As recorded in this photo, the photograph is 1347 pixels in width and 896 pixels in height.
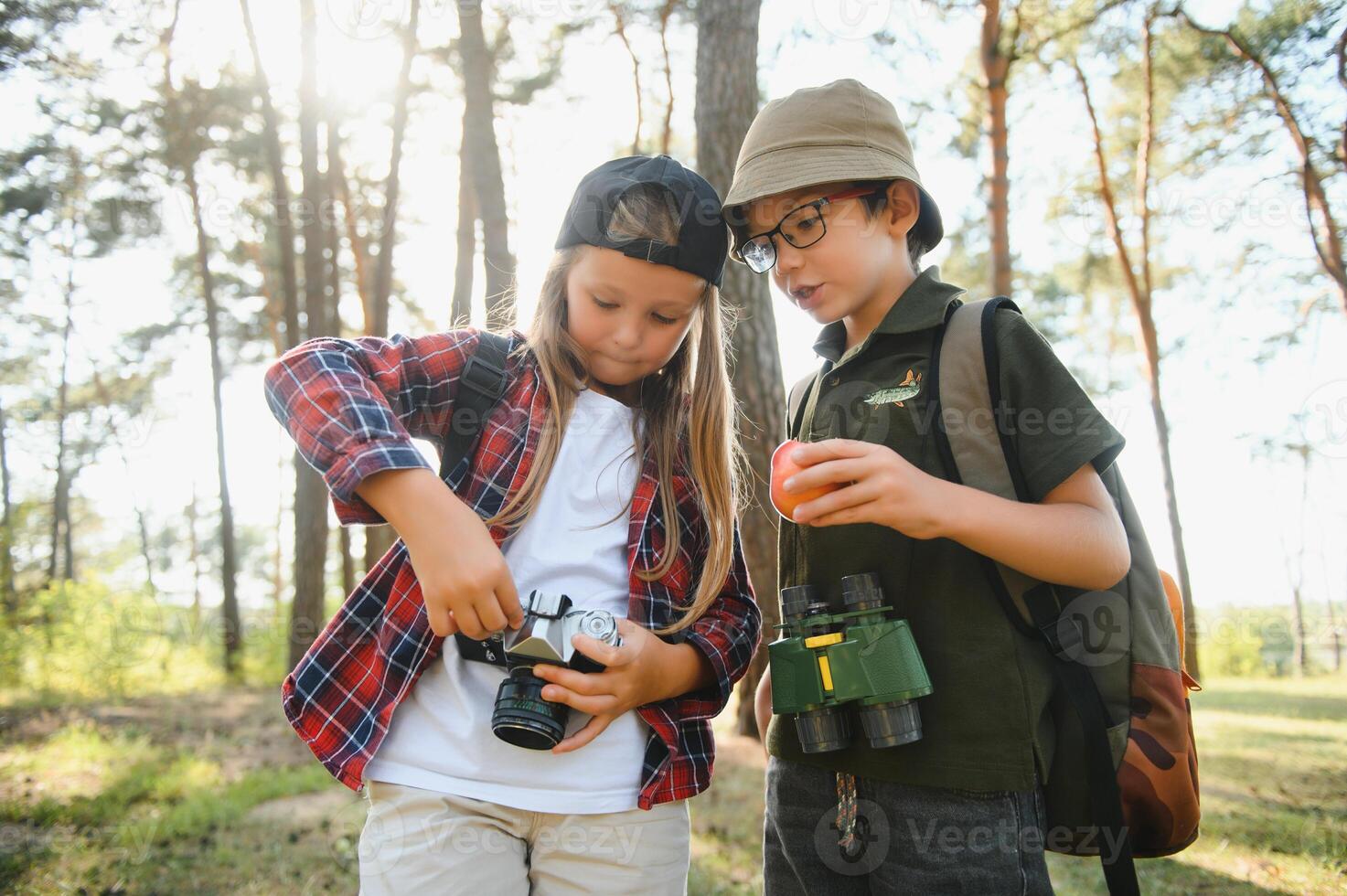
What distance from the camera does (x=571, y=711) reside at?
64.1 inches

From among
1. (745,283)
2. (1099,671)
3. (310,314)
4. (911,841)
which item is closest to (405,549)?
(911,841)

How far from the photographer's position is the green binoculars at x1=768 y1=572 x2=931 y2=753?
4.98 ft

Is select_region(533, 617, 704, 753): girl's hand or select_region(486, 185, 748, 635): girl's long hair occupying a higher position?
select_region(486, 185, 748, 635): girl's long hair

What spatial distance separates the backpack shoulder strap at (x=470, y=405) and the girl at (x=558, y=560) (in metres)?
0.03

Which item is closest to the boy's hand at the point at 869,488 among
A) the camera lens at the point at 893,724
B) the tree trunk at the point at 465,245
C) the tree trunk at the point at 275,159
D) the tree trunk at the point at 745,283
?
the camera lens at the point at 893,724

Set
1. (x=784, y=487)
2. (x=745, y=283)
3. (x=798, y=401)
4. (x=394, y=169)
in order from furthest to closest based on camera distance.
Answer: (x=394, y=169), (x=745, y=283), (x=798, y=401), (x=784, y=487)

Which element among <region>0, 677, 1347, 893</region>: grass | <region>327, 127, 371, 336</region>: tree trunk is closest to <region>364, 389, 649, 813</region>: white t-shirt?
<region>0, 677, 1347, 893</region>: grass

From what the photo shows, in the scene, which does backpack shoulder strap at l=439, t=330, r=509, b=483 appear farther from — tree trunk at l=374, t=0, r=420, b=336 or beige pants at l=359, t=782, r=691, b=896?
tree trunk at l=374, t=0, r=420, b=336

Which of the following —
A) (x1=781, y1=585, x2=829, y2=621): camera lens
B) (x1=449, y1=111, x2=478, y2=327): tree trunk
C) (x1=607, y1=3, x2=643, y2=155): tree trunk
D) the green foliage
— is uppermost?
(x1=607, y1=3, x2=643, y2=155): tree trunk

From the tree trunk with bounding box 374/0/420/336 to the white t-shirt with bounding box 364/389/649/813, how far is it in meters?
9.29

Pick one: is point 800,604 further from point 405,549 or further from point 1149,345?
point 1149,345

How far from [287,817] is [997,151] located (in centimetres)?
957

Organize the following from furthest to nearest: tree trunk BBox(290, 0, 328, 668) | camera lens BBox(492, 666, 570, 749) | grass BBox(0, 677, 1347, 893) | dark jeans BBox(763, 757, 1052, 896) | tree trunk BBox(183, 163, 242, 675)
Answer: tree trunk BBox(183, 163, 242, 675), tree trunk BBox(290, 0, 328, 668), grass BBox(0, 677, 1347, 893), dark jeans BBox(763, 757, 1052, 896), camera lens BBox(492, 666, 570, 749)

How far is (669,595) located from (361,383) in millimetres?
762
